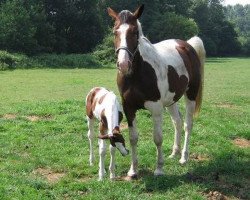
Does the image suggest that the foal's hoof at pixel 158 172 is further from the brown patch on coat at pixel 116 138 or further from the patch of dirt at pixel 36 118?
the patch of dirt at pixel 36 118

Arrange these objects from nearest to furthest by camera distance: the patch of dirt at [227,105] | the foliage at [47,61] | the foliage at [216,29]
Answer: the patch of dirt at [227,105]
the foliage at [47,61]
the foliage at [216,29]

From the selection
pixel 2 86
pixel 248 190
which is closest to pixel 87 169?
pixel 248 190

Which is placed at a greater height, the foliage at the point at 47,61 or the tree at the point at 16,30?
the tree at the point at 16,30

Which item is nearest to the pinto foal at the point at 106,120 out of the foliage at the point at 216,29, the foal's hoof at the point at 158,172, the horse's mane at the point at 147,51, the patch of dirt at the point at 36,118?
the foal's hoof at the point at 158,172

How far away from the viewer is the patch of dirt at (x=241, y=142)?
9759 millimetres

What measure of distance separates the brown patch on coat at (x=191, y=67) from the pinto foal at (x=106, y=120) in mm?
1859

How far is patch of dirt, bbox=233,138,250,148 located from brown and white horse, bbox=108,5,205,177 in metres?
1.94

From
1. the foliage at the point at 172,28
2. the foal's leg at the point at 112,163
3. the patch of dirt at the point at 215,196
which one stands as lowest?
the patch of dirt at the point at 215,196

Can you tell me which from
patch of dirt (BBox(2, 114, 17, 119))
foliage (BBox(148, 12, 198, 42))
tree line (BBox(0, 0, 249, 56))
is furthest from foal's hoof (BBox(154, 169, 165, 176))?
foliage (BBox(148, 12, 198, 42))

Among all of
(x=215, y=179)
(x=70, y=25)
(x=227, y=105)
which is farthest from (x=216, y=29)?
(x=215, y=179)

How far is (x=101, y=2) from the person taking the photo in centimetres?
7662

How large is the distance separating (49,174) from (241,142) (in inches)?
195

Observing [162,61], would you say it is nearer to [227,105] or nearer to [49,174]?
[49,174]

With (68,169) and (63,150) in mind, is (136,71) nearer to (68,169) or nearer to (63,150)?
(68,169)
